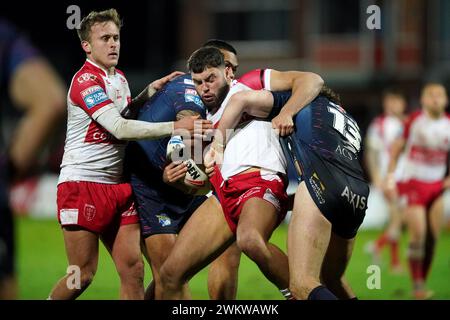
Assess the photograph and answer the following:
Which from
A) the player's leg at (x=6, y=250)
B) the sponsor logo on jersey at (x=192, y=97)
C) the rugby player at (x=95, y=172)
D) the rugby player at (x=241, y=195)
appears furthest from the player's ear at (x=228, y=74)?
the player's leg at (x=6, y=250)

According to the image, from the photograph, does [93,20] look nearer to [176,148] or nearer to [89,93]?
[89,93]

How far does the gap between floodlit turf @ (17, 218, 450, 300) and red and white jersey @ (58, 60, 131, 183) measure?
6.77 feet

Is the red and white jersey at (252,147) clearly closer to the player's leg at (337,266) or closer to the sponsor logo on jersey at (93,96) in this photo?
the player's leg at (337,266)

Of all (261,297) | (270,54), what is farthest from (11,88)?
(270,54)

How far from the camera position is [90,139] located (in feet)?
20.5

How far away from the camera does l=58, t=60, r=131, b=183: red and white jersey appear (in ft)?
20.2

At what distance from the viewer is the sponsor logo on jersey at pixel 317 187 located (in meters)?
5.61

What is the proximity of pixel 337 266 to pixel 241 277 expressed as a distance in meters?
4.31

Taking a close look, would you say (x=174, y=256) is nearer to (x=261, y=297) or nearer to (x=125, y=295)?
(x=125, y=295)

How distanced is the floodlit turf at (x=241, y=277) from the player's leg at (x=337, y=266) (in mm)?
2212

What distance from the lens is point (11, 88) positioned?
402cm

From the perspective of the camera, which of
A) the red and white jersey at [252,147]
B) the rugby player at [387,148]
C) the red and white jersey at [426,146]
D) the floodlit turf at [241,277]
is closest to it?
the red and white jersey at [252,147]

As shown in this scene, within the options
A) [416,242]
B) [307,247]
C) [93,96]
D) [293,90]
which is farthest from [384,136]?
[307,247]

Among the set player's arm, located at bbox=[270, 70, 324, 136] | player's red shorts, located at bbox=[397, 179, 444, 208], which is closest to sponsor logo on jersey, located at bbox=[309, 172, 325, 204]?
player's arm, located at bbox=[270, 70, 324, 136]
